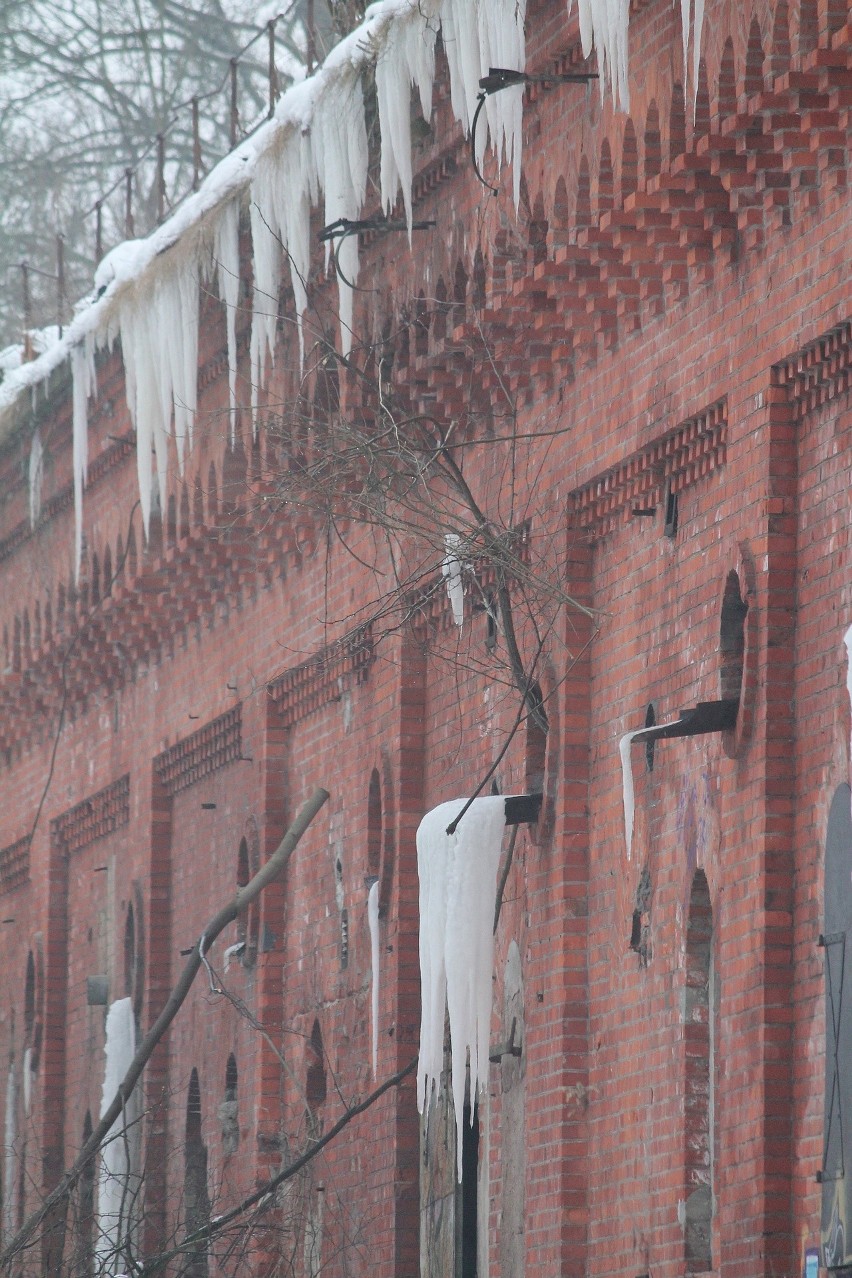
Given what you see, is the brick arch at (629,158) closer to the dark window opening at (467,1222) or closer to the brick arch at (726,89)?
the brick arch at (726,89)

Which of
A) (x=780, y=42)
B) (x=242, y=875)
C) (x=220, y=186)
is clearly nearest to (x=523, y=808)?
(x=780, y=42)

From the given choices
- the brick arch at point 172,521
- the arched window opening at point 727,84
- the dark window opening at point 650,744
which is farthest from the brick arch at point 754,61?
the brick arch at point 172,521

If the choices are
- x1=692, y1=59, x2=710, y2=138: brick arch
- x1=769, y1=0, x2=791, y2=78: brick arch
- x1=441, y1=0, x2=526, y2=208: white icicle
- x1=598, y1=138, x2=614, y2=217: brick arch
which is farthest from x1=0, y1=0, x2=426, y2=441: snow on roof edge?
x1=769, y1=0, x2=791, y2=78: brick arch

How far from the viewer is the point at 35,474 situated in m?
18.5

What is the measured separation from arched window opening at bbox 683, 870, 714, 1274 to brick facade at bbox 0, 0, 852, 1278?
0.01 metres

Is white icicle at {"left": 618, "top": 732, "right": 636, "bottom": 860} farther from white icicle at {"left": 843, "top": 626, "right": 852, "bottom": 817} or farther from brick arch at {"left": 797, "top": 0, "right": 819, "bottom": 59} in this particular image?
brick arch at {"left": 797, "top": 0, "right": 819, "bottom": 59}

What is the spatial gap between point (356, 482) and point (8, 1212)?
750 cm

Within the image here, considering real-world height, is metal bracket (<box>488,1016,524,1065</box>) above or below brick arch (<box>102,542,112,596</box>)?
below

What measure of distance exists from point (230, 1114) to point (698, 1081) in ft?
19.7

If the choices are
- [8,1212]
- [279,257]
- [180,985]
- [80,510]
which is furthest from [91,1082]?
[279,257]

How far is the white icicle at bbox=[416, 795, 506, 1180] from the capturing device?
11070mm

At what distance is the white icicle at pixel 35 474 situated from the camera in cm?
1831

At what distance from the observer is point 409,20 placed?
11.8 metres

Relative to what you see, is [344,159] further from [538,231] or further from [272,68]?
[538,231]
